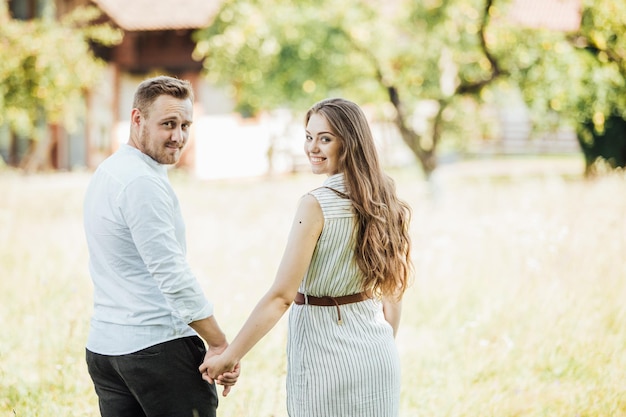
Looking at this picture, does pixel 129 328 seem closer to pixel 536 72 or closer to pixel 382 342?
pixel 382 342

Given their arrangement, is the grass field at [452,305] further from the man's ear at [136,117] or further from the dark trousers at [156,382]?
the man's ear at [136,117]

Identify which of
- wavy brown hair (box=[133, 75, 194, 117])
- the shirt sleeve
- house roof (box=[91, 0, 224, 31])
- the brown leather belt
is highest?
house roof (box=[91, 0, 224, 31])

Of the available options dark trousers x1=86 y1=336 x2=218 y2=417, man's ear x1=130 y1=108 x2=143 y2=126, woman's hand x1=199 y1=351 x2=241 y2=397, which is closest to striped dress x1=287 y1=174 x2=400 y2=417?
woman's hand x1=199 y1=351 x2=241 y2=397

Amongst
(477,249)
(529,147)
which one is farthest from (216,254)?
(529,147)

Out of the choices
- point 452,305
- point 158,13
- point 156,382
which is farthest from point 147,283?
point 158,13

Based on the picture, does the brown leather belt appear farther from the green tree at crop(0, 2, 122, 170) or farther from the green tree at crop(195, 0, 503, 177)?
the green tree at crop(0, 2, 122, 170)

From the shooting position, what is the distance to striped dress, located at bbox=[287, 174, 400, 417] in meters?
2.66

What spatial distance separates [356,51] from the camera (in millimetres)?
11359

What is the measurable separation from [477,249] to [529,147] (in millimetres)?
23211

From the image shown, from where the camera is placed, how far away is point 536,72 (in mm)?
10547

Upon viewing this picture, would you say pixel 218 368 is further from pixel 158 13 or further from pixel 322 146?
pixel 158 13

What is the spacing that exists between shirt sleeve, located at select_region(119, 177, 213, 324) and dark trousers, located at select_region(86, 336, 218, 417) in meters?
0.18

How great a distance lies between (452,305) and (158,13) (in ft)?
55.7

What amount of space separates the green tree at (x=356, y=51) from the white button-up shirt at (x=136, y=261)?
27.2 ft
